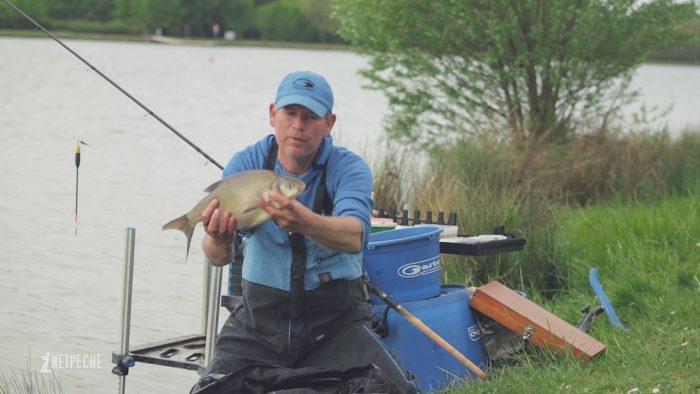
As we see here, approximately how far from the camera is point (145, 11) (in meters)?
61.1

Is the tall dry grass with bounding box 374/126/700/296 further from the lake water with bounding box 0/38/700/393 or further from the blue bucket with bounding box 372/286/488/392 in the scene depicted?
the blue bucket with bounding box 372/286/488/392

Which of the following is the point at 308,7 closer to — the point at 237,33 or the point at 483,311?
the point at 237,33

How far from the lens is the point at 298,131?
164 inches

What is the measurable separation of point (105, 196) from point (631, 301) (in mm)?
9528

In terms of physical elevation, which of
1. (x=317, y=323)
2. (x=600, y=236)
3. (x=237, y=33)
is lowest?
(x=237, y=33)

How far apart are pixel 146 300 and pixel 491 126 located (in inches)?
174

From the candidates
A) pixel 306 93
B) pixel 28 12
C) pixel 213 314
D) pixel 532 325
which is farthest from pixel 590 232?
pixel 28 12

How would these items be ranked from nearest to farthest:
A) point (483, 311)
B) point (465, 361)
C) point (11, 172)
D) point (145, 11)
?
1. point (465, 361)
2. point (483, 311)
3. point (11, 172)
4. point (145, 11)

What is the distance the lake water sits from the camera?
847 centimetres

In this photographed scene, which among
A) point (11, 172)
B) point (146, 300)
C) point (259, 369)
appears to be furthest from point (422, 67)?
point (259, 369)

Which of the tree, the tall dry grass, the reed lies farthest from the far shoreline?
the reed

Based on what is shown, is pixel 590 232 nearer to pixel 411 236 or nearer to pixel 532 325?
pixel 532 325

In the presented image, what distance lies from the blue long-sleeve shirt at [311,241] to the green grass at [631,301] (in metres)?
0.98

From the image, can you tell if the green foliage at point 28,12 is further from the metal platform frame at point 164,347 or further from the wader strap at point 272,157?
the wader strap at point 272,157
